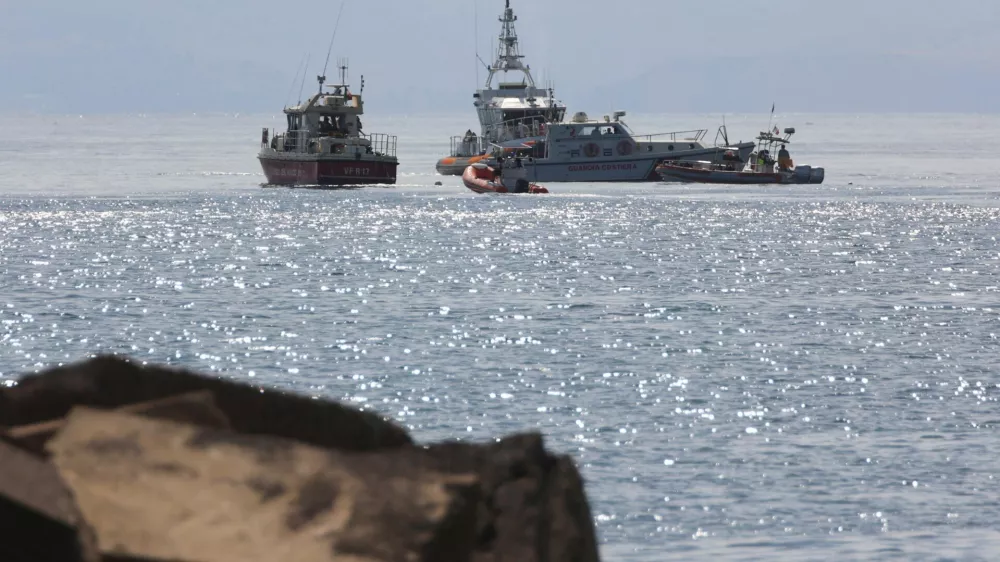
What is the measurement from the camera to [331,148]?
7506 cm

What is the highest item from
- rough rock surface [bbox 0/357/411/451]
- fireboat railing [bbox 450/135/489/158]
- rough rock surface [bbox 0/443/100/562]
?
rough rock surface [bbox 0/357/411/451]

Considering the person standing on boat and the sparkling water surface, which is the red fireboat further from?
the person standing on boat

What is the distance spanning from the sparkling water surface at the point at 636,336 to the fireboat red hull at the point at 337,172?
35.8 ft

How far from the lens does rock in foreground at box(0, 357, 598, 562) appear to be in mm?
5254

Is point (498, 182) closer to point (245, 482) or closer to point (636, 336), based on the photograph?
point (636, 336)

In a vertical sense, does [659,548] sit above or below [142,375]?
below

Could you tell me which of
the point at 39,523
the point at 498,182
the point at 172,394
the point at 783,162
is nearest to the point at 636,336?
the point at 172,394

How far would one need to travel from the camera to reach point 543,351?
926 inches

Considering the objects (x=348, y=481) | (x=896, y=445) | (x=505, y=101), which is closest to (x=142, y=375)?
(x=348, y=481)

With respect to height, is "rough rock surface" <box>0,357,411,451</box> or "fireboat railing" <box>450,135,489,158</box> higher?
"rough rock surface" <box>0,357,411,451</box>

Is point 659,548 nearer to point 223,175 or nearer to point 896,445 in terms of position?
point 896,445

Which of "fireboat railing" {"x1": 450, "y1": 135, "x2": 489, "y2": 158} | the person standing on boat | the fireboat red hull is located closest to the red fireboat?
the fireboat red hull

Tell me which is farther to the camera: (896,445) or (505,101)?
(505,101)

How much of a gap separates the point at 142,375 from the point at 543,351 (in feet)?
56.6
